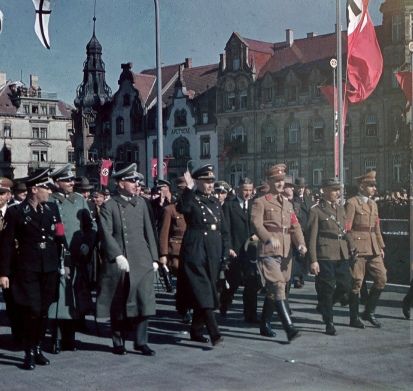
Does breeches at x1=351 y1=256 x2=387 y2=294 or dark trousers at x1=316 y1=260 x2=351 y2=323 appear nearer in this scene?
dark trousers at x1=316 y1=260 x2=351 y2=323

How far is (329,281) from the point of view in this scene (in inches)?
351

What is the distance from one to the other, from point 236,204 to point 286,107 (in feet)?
117

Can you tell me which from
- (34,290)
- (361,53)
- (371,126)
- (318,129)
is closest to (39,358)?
(34,290)

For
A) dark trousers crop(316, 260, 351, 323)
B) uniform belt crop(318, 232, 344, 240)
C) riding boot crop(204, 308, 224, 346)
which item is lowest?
riding boot crop(204, 308, 224, 346)

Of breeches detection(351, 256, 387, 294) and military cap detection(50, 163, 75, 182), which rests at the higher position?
military cap detection(50, 163, 75, 182)

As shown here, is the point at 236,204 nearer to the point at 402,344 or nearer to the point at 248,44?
the point at 402,344

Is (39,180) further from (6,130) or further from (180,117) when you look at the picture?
(6,130)

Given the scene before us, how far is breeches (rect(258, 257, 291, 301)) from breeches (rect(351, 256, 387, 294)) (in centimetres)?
119

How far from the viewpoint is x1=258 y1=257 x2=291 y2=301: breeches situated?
8328 mm

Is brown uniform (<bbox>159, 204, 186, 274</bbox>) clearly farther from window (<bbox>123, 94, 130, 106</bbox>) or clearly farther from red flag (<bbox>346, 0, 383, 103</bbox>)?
window (<bbox>123, 94, 130, 106</bbox>)

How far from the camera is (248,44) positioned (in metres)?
48.3

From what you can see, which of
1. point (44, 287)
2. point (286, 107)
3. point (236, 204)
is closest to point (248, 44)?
point (286, 107)

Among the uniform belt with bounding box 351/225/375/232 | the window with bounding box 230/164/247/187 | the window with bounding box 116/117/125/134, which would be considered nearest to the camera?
the uniform belt with bounding box 351/225/375/232

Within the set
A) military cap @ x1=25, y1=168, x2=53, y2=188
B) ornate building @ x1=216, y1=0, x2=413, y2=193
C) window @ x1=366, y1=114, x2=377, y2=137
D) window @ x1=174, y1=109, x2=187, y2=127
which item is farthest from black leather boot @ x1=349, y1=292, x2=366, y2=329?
window @ x1=174, y1=109, x2=187, y2=127
